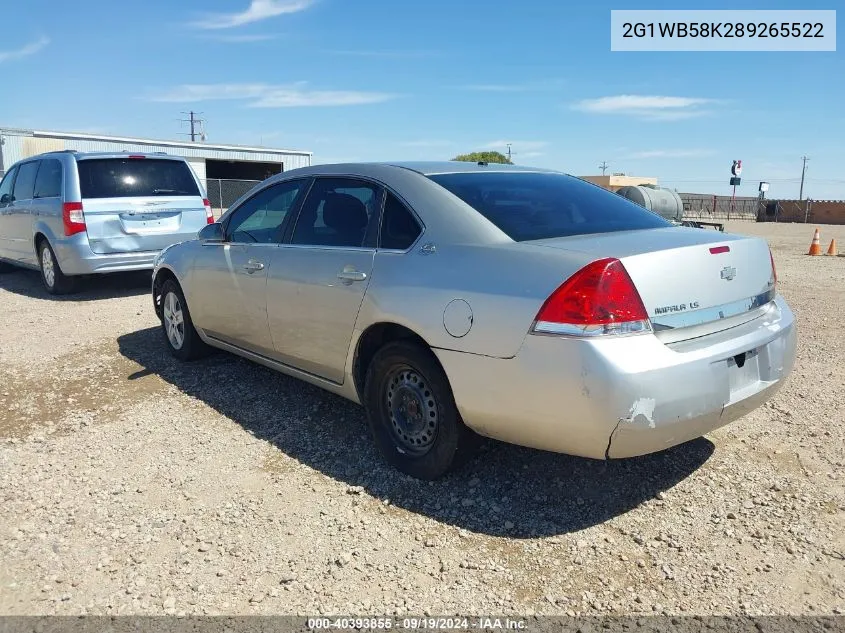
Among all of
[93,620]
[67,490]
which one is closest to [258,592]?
[93,620]

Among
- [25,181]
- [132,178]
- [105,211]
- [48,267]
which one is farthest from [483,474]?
[25,181]

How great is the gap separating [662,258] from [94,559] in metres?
2.75

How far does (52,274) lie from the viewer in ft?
28.9

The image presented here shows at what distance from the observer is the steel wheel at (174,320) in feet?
18.3

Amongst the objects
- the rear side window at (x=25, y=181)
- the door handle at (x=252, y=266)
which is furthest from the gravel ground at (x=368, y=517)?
the rear side window at (x=25, y=181)

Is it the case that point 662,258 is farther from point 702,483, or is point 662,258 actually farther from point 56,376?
point 56,376

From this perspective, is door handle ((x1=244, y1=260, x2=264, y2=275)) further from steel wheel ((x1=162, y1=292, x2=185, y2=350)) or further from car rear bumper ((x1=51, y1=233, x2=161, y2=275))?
car rear bumper ((x1=51, y1=233, x2=161, y2=275))

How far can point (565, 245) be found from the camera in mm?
3020

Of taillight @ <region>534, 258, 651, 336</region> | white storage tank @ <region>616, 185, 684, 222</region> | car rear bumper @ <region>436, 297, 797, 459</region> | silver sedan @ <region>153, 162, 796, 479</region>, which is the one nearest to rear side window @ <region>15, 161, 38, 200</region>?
silver sedan @ <region>153, 162, 796, 479</region>

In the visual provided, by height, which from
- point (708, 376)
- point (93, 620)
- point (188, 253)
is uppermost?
point (188, 253)

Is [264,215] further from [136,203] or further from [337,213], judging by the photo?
[136,203]

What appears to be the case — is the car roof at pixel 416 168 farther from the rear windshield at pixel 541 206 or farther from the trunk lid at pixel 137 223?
the trunk lid at pixel 137 223

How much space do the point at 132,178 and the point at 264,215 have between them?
15.4ft

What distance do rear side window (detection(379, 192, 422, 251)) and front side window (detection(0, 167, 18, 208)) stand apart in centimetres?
848
